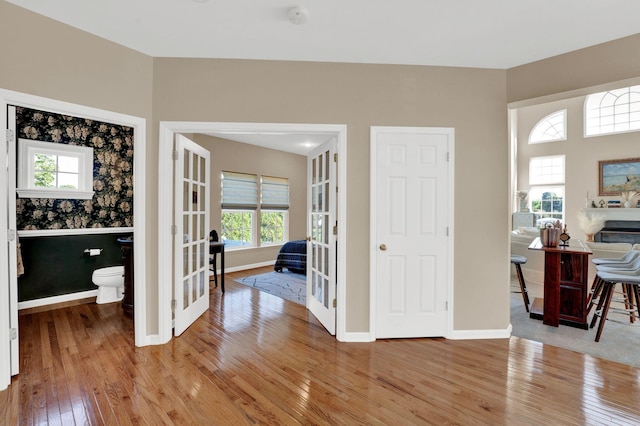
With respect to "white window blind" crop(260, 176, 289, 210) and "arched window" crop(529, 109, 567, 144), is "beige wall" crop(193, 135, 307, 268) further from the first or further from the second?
"arched window" crop(529, 109, 567, 144)

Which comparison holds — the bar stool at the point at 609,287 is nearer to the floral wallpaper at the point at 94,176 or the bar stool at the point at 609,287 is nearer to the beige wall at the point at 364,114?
the beige wall at the point at 364,114

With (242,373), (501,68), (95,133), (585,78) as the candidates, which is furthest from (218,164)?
(585,78)

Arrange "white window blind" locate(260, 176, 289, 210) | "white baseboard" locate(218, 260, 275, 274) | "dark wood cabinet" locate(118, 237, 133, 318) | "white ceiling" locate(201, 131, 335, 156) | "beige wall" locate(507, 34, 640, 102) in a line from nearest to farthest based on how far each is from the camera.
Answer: "beige wall" locate(507, 34, 640, 102) < "dark wood cabinet" locate(118, 237, 133, 318) < "white ceiling" locate(201, 131, 335, 156) < "white baseboard" locate(218, 260, 275, 274) < "white window blind" locate(260, 176, 289, 210)

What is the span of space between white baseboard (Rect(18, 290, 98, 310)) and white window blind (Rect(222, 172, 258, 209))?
2.53 meters

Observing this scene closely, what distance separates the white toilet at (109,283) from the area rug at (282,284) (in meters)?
1.76

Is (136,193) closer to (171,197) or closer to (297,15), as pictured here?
(171,197)

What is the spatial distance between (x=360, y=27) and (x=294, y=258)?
13.9ft

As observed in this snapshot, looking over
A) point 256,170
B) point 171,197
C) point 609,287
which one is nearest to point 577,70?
point 609,287

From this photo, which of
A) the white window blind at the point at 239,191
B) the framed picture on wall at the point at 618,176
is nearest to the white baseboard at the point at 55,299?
the white window blind at the point at 239,191

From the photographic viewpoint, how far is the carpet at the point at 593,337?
2.61m

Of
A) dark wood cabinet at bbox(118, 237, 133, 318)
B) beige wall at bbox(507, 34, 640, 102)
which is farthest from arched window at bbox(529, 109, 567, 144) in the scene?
dark wood cabinet at bbox(118, 237, 133, 318)

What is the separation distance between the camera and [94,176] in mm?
4168

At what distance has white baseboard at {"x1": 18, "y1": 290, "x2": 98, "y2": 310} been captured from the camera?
3.58 meters

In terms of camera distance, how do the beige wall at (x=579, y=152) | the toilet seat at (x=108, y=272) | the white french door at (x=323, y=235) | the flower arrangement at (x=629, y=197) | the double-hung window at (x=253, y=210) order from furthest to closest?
1. the beige wall at (x=579, y=152)
2. the flower arrangement at (x=629, y=197)
3. the double-hung window at (x=253, y=210)
4. the toilet seat at (x=108, y=272)
5. the white french door at (x=323, y=235)
